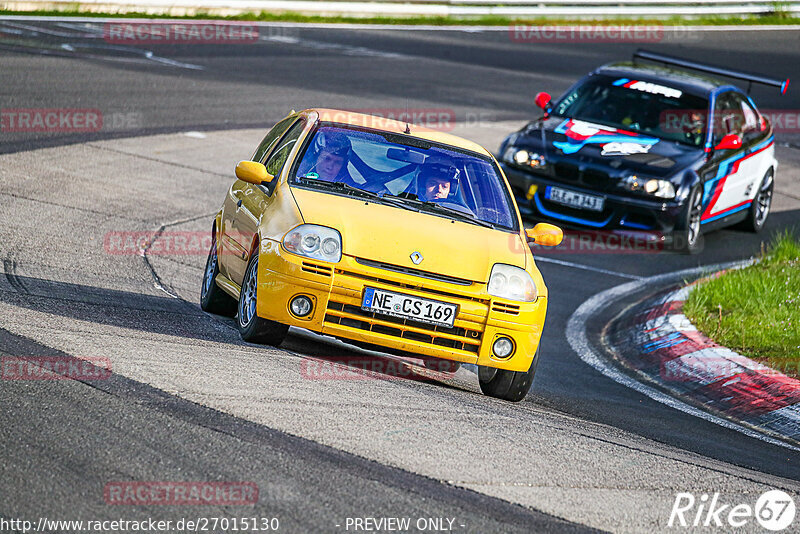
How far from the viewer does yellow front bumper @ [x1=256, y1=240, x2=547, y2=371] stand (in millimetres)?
6527

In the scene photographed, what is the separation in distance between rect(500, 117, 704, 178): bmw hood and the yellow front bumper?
600 centimetres

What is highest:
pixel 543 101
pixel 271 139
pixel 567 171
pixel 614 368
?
pixel 543 101

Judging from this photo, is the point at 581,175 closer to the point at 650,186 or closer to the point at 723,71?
the point at 650,186

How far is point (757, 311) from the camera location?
9414mm

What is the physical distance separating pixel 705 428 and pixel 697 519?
221 cm

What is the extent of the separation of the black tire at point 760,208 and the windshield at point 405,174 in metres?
7.04

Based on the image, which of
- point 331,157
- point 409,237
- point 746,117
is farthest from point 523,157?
point 409,237

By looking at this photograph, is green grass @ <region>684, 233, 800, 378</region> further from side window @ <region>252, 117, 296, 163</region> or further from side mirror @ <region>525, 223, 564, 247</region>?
side window @ <region>252, 117, 296, 163</region>

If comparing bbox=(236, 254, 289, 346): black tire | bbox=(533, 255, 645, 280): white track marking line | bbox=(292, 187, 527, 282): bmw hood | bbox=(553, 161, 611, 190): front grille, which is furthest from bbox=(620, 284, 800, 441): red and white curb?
bbox=(236, 254, 289, 346): black tire

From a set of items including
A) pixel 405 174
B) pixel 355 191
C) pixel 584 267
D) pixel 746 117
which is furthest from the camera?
pixel 746 117

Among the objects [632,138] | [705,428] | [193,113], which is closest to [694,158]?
[632,138]

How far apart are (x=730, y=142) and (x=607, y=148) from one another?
1.70 metres

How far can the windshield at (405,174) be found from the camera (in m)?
7.34

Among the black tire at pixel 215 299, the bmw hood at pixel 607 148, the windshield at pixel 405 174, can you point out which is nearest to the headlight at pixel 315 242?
the windshield at pixel 405 174
